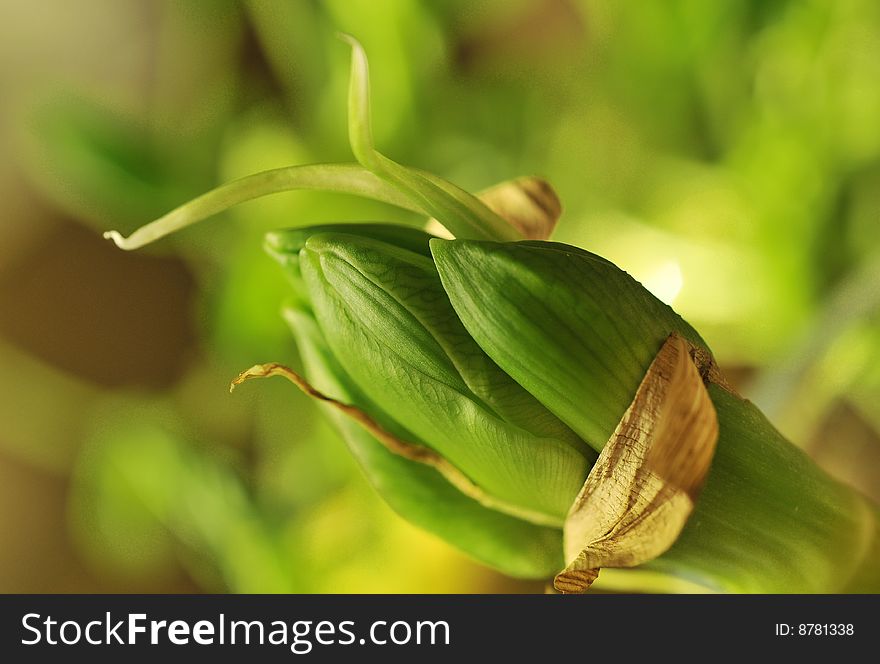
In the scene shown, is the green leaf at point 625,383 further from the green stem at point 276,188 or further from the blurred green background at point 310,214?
the blurred green background at point 310,214

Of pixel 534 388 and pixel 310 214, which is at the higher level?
pixel 310 214

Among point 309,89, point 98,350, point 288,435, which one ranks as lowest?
point 288,435

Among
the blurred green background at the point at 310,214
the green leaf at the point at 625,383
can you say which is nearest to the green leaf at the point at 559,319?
the green leaf at the point at 625,383

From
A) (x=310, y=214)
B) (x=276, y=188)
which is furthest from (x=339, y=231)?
(x=310, y=214)

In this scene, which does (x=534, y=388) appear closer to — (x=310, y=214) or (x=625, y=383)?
(x=625, y=383)
